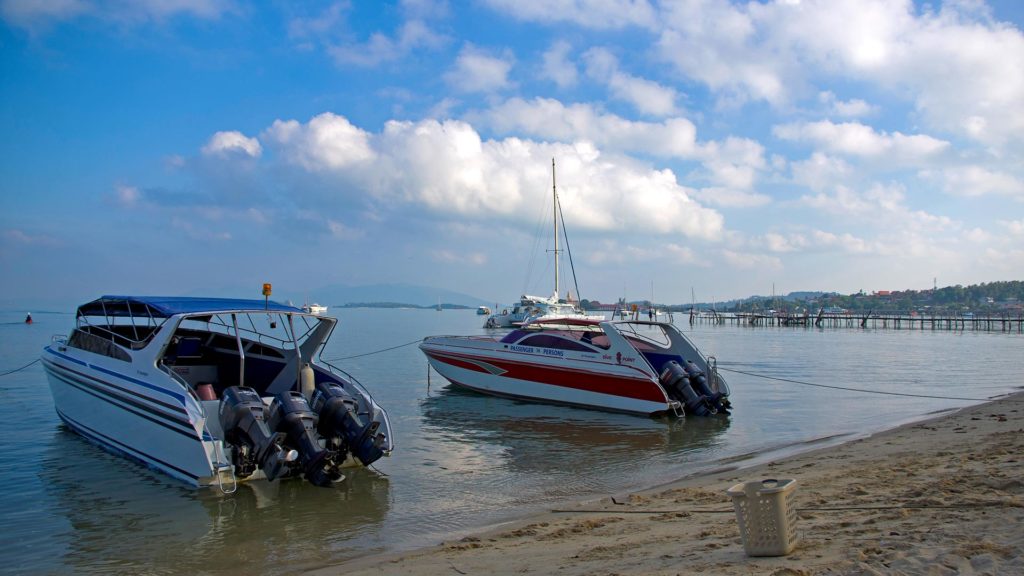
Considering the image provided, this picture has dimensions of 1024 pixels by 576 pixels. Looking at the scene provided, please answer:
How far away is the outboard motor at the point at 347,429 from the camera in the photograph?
385 inches

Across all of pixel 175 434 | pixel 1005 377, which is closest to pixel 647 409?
pixel 175 434

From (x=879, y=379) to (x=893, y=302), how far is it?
162 meters

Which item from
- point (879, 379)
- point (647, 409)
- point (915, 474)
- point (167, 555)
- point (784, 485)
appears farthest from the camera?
point (879, 379)

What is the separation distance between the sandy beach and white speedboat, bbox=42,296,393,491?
2.89 m

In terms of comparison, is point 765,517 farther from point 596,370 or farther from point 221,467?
point 596,370

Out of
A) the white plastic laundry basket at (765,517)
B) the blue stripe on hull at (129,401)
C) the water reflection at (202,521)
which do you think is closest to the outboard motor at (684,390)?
the water reflection at (202,521)

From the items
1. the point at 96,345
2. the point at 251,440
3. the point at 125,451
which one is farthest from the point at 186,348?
the point at 251,440

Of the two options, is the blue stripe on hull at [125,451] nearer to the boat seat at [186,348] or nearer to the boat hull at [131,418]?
the boat hull at [131,418]

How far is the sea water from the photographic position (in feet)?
24.6

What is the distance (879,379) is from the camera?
2380cm

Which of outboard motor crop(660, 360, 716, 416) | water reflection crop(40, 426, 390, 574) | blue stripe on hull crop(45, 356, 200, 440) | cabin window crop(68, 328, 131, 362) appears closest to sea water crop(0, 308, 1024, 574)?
water reflection crop(40, 426, 390, 574)

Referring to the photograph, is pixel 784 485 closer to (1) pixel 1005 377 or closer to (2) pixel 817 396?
(2) pixel 817 396

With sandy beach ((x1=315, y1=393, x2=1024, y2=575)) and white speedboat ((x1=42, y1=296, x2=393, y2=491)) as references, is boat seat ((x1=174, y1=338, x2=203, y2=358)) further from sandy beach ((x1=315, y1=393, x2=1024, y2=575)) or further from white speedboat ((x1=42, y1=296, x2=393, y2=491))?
sandy beach ((x1=315, y1=393, x2=1024, y2=575))

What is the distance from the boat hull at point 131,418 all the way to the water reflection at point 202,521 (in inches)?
15.5
